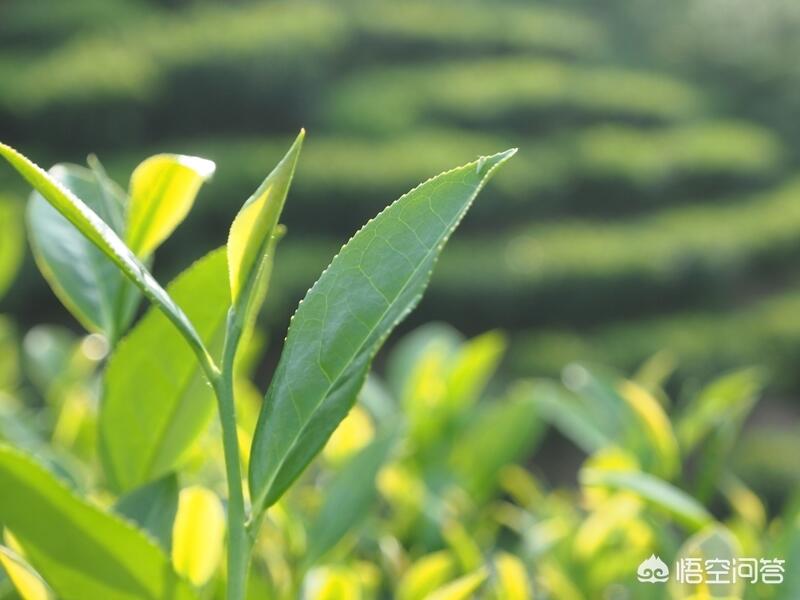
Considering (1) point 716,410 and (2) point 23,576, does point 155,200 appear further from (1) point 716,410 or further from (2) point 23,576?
(1) point 716,410

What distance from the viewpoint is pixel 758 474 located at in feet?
13.0

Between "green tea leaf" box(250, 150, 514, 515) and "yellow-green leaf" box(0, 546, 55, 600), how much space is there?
0.31 ft

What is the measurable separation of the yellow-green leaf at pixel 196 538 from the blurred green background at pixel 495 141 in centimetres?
395

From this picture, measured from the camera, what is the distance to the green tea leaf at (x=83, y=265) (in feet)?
1.90

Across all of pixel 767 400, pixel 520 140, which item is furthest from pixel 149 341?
pixel 520 140

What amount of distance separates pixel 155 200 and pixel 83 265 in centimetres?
11

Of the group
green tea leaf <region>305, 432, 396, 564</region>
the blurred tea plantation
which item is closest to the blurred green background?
the blurred tea plantation

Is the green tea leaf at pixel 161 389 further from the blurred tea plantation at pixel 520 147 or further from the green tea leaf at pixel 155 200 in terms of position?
the blurred tea plantation at pixel 520 147

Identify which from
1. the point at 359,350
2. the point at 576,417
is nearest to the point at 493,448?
the point at 576,417

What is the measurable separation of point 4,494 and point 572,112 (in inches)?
236

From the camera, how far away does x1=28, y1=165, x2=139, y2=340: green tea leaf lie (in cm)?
58

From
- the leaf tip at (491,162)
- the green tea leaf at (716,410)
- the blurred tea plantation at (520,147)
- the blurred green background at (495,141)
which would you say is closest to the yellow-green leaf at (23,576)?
the leaf tip at (491,162)

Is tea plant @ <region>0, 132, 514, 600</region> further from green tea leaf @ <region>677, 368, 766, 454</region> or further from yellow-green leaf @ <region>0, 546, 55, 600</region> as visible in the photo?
green tea leaf @ <region>677, 368, 766, 454</region>

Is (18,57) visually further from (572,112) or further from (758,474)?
(758,474)
